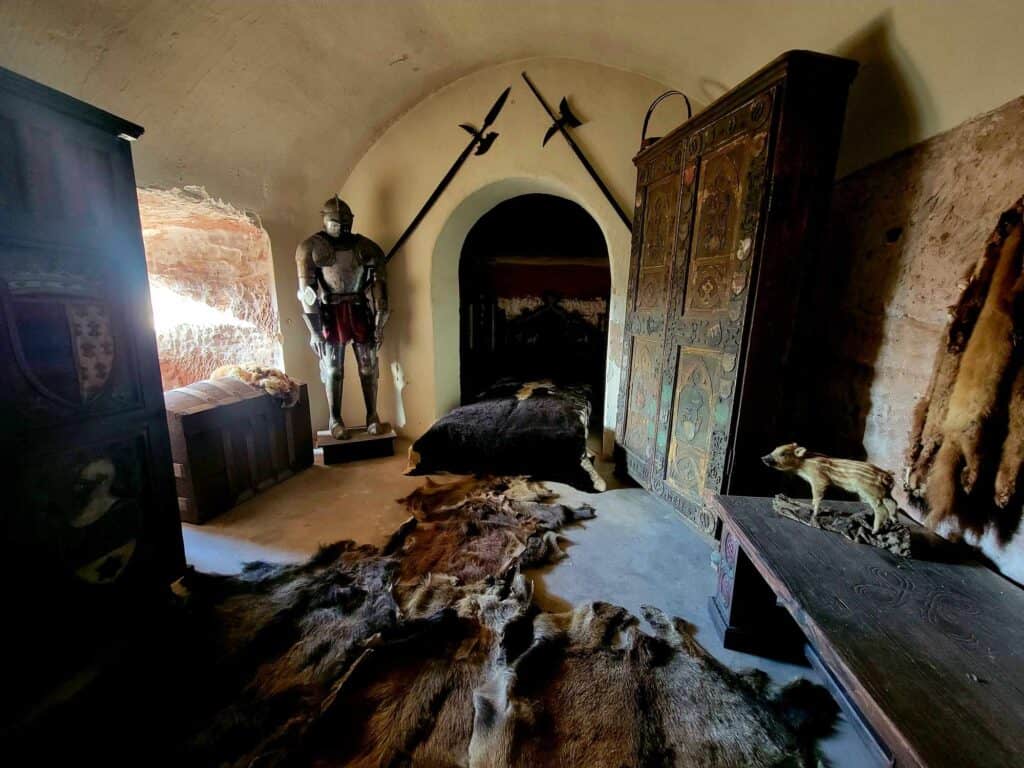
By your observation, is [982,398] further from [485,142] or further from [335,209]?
[335,209]

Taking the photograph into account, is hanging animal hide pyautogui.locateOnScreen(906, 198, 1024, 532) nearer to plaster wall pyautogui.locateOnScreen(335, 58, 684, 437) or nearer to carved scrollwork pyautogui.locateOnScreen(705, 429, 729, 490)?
carved scrollwork pyautogui.locateOnScreen(705, 429, 729, 490)

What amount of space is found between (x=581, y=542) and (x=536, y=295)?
276 centimetres

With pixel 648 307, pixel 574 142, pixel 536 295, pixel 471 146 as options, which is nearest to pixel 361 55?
pixel 471 146

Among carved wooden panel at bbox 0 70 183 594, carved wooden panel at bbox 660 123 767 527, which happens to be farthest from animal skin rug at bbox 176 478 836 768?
carved wooden panel at bbox 660 123 767 527

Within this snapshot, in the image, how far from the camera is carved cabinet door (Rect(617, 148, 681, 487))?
2205 millimetres

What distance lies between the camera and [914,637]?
Answer: 2.82 ft

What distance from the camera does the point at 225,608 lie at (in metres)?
1.50

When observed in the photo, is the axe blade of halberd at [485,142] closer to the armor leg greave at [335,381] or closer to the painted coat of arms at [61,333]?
the armor leg greave at [335,381]

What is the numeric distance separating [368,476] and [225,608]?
51.8 inches

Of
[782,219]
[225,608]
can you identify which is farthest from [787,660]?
[225,608]

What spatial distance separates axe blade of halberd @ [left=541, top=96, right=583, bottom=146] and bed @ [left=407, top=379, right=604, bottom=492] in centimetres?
200

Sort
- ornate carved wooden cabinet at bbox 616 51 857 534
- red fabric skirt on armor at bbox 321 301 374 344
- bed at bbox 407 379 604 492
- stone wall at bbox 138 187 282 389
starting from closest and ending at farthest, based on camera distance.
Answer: ornate carved wooden cabinet at bbox 616 51 857 534, bed at bbox 407 379 604 492, red fabric skirt on armor at bbox 321 301 374 344, stone wall at bbox 138 187 282 389

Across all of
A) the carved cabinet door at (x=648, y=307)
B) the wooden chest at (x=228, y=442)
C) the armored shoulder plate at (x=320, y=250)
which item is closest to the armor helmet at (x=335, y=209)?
the armored shoulder plate at (x=320, y=250)

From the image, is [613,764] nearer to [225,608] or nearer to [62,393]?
[225,608]
